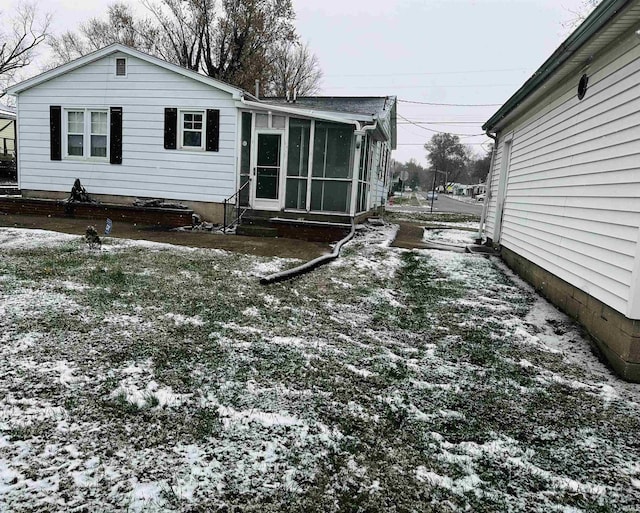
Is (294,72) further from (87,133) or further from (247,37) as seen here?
(87,133)

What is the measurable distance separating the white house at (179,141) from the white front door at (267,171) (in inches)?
1.0

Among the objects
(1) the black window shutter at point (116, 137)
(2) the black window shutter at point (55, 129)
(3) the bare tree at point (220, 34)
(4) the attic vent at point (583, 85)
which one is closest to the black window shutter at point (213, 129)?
(1) the black window shutter at point (116, 137)

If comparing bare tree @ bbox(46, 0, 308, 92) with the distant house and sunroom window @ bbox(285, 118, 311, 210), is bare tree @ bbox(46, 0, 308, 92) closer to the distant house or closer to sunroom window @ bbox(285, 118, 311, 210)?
sunroom window @ bbox(285, 118, 311, 210)

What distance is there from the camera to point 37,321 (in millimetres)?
3498

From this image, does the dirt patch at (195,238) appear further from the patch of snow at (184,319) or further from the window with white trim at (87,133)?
the patch of snow at (184,319)

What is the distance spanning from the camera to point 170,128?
35.4 ft

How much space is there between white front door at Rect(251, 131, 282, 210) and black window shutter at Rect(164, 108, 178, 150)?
2126 millimetres

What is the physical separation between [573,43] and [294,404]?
4.49m

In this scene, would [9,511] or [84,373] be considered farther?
[84,373]

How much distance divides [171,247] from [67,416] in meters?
5.21

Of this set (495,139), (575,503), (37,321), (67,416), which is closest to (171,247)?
(37,321)

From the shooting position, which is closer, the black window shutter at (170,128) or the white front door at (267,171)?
the white front door at (267,171)

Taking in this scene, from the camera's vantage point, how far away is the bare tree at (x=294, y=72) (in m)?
30.2

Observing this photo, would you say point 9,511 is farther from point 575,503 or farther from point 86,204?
point 86,204
